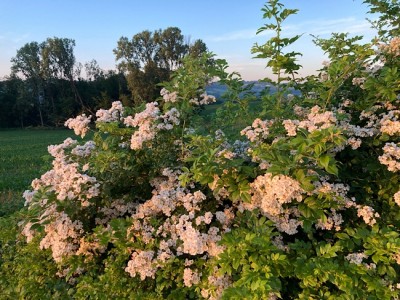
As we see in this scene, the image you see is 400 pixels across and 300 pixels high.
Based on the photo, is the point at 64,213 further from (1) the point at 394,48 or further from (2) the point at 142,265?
(1) the point at 394,48

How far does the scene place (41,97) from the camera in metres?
58.8

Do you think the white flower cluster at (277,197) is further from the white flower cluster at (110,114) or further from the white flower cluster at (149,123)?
the white flower cluster at (110,114)

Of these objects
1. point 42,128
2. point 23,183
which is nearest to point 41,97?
point 42,128

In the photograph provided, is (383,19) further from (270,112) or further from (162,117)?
(162,117)

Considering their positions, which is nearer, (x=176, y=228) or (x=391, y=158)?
(x=391, y=158)

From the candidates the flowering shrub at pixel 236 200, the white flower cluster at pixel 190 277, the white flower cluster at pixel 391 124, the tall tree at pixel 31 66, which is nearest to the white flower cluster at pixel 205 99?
the flowering shrub at pixel 236 200

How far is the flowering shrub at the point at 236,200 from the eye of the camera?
249cm

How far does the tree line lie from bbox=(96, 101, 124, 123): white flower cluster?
46381 millimetres

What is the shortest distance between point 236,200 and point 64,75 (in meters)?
66.3

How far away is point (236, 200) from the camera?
2.90 meters

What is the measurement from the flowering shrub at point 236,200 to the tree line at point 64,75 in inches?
1844

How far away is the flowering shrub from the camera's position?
8.17 feet

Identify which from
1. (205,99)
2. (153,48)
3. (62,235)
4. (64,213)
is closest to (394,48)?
(205,99)

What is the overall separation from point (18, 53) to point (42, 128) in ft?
55.3
